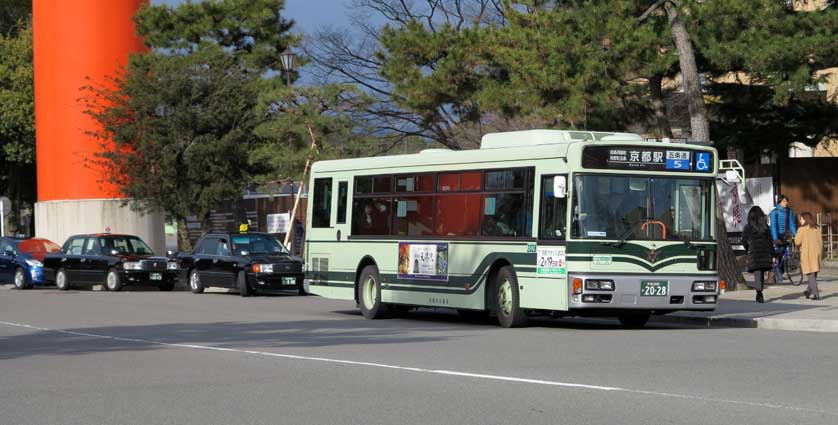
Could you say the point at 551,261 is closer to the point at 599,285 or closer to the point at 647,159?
the point at 599,285

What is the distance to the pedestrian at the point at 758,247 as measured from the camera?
23.7 m

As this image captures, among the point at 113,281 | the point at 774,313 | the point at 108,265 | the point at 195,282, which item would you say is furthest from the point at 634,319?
the point at 108,265

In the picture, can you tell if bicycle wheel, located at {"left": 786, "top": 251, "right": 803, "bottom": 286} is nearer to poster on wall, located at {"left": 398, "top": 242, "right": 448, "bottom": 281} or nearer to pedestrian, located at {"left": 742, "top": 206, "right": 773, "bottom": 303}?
pedestrian, located at {"left": 742, "top": 206, "right": 773, "bottom": 303}

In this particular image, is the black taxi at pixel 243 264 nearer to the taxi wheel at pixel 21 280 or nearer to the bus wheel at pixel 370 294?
the taxi wheel at pixel 21 280

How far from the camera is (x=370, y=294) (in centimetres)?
2350

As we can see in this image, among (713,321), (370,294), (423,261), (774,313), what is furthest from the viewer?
(370,294)

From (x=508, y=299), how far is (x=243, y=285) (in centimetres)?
1330

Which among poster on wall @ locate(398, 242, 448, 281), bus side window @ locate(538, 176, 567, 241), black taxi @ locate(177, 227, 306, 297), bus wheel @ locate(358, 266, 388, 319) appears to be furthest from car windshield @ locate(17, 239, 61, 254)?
bus side window @ locate(538, 176, 567, 241)

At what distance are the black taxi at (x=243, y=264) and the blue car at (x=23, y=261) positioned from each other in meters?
6.77

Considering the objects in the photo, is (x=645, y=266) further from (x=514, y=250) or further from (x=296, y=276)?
(x=296, y=276)

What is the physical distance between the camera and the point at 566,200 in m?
19.1

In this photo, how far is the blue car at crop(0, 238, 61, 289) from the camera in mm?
39781

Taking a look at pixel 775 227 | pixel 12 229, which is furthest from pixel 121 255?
pixel 12 229

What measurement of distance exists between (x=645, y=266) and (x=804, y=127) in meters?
14.8
